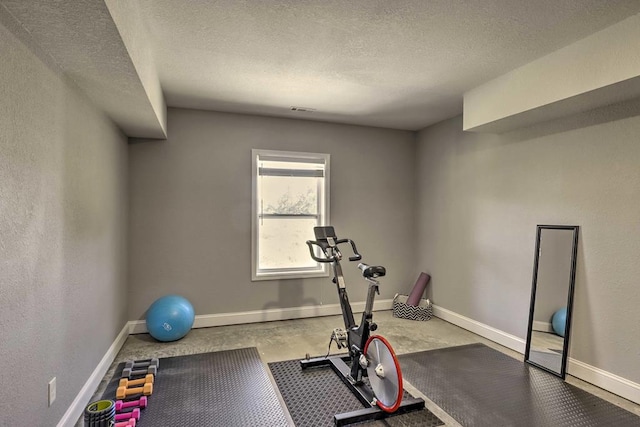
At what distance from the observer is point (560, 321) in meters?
3.09

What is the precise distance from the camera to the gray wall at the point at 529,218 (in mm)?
2709

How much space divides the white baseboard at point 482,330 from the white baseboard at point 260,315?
0.86 meters

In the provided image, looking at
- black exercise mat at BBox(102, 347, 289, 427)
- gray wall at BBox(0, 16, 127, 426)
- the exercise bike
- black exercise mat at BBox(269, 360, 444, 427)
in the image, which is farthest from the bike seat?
gray wall at BBox(0, 16, 127, 426)

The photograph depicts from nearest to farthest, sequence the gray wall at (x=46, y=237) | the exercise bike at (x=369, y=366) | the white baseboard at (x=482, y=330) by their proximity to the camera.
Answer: the gray wall at (x=46, y=237), the exercise bike at (x=369, y=366), the white baseboard at (x=482, y=330)

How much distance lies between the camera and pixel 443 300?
4.59 metres

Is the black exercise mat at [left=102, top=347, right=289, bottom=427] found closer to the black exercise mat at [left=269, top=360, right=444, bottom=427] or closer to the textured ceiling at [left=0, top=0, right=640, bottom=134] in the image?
the black exercise mat at [left=269, top=360, right=444, bottom=427]

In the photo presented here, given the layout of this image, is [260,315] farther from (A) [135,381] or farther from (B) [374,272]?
(B) [374,272]

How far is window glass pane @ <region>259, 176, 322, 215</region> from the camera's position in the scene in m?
4.57

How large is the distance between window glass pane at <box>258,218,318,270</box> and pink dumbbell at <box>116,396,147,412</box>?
7.24ft

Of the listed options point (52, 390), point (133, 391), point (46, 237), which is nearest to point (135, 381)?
point (133, 391)

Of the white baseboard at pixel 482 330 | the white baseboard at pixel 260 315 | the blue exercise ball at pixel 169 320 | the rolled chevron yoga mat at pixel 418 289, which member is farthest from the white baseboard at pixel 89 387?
the white baseboard at pixel 482 330

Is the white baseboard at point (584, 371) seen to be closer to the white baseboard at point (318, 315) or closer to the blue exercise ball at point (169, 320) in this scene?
the white baseboard at point (318, 315)

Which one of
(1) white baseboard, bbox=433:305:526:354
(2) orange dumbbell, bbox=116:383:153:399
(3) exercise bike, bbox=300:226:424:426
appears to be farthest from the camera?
(1) white baseboard, bbox=433:305:526:354

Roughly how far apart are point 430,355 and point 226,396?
1.90 meters
